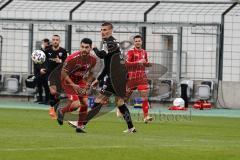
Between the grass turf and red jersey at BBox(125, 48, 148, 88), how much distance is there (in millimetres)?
1376

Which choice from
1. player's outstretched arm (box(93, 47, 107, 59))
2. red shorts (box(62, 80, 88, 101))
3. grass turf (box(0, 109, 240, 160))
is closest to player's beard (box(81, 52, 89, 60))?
red shorts (box(62, 80, 88, 101))

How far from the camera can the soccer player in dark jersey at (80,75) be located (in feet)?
71.2

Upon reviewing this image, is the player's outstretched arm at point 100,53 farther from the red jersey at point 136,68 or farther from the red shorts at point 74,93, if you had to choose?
the red jersey at point 136,68

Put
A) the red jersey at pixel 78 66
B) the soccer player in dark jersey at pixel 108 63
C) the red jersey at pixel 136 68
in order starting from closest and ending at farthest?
the soccer player in dark jersey at pixel 108 63 < the red jersey at pixel 78 66 < the red jersey at pixel 136 68

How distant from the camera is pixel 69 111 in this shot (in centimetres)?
2311

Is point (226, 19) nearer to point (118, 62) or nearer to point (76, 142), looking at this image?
point (118, 62)

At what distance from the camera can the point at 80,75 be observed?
2242cm

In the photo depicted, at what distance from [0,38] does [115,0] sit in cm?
478

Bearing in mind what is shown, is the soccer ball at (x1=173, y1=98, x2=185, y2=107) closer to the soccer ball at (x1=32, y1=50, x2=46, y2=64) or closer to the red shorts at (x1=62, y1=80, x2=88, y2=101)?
the soccer ball at (x1=32, y1=50, x2=46, y2=64)

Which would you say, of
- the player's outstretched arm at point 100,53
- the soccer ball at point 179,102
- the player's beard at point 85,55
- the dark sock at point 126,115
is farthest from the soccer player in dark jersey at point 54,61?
the soccer ball at point 179,102

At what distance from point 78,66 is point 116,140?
4.47 meters

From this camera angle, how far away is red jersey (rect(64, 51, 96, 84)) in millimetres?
21977

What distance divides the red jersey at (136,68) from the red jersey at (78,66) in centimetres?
453

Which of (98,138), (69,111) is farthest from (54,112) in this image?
(98,138)
